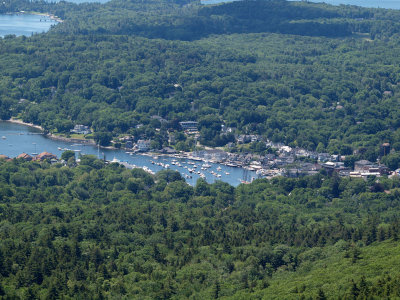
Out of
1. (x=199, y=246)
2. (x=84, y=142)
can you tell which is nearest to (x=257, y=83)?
(x=84, y=142)

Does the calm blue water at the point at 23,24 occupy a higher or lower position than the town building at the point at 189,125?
lower

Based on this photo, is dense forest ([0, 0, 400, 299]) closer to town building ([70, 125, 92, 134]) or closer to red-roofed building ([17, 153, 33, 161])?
town building ([70, 125, 92, 134])

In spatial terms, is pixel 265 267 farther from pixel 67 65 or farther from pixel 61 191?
pixel 67 65

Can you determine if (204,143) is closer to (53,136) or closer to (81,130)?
(81,130)

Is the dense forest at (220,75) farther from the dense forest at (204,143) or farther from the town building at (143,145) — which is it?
the town building at (143,145)

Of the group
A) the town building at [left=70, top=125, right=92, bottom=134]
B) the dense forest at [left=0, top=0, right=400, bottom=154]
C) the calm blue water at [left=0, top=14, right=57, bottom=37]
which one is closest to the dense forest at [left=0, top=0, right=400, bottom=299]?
the dense forest at [left=0, top=0, right=400, bottom=154]

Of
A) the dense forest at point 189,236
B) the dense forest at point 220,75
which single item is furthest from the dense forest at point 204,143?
the dense forest at point 220,75

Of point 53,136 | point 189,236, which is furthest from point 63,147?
point 189,236
